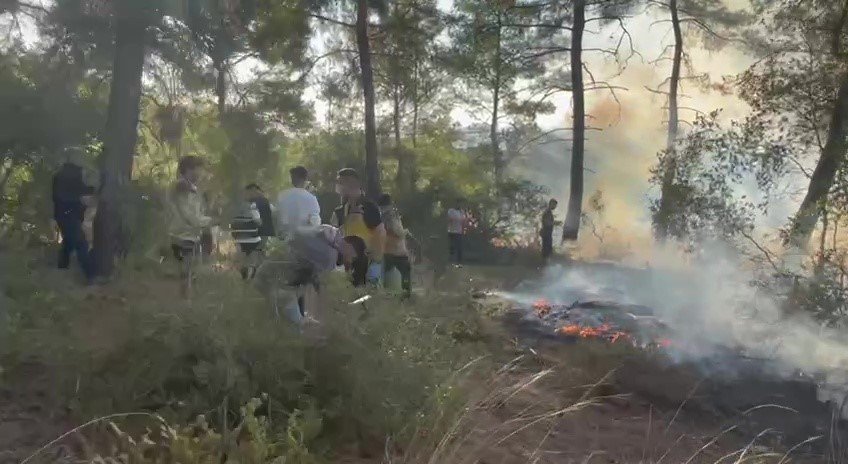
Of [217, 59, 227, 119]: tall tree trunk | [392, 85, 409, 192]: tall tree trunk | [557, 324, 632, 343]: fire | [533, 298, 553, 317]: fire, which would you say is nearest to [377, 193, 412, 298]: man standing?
[533, 298, 553, 317]: fire

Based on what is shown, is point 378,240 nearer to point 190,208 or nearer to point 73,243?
point 190,208

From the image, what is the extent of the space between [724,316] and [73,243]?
7479mm

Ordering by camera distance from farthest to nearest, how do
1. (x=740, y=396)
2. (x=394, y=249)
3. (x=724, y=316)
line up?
(x=724, y=316) < (x=394, y=249) < (x=740, y=396)

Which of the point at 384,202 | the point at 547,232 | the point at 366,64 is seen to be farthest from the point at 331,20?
the point at 384,202

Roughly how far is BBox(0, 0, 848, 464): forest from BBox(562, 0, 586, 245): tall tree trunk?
56mm

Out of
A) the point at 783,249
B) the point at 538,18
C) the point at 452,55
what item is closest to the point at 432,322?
the point at 783,249

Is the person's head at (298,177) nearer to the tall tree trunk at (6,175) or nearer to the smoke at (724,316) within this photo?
the smoke at (724,316)

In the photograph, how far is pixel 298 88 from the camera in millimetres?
18469

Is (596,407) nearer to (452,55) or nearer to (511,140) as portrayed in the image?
(452,55)

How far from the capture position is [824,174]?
32.6ft

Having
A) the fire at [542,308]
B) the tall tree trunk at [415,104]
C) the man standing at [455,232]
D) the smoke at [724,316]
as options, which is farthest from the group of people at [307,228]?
the tall tree trunk at [415,104]

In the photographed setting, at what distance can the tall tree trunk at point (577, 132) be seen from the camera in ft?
66.7

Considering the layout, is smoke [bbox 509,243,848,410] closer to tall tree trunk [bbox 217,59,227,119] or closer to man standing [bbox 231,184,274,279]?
man standing [bbox 231,184,274,279]

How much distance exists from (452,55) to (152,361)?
54.9ft
